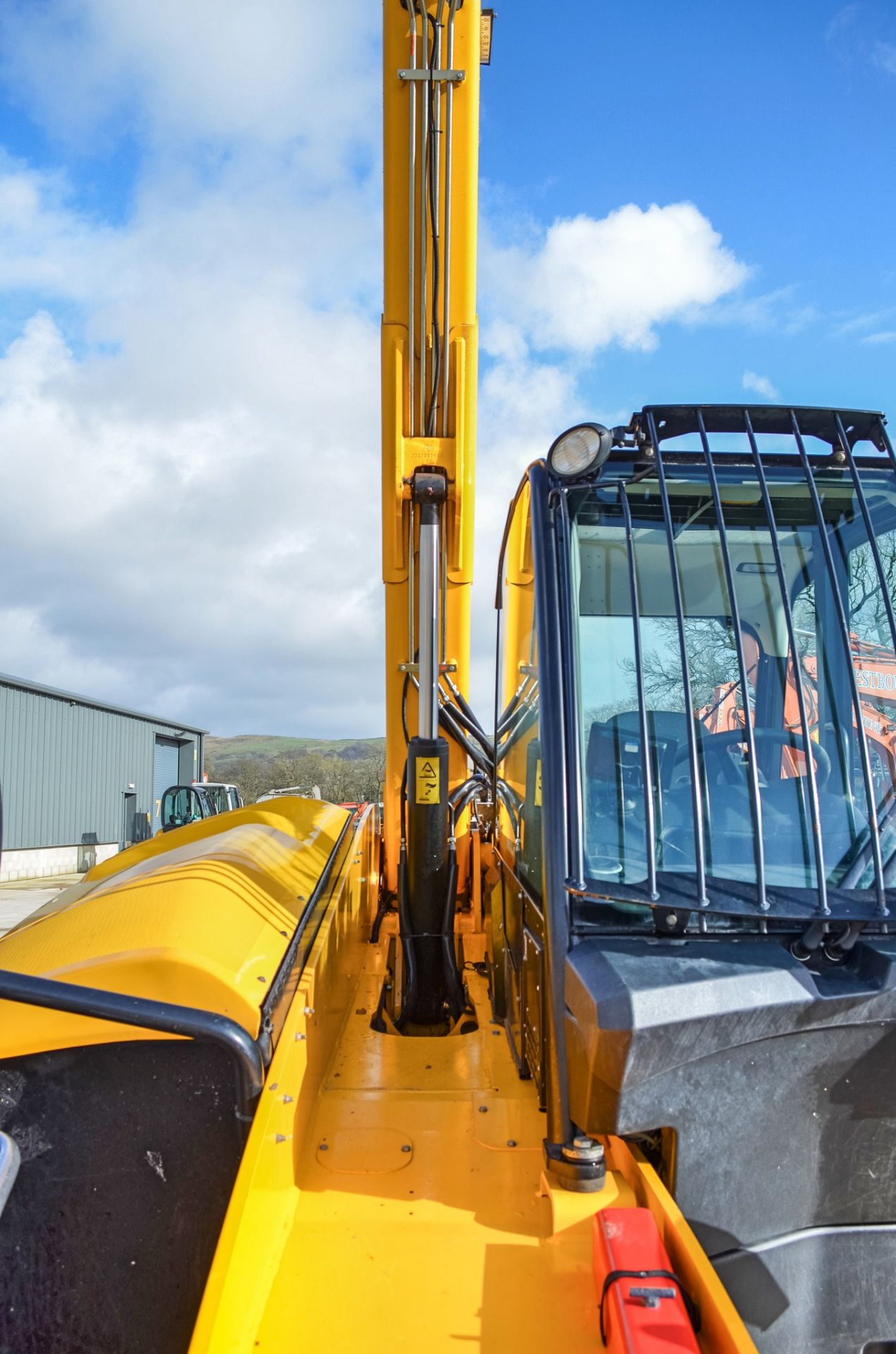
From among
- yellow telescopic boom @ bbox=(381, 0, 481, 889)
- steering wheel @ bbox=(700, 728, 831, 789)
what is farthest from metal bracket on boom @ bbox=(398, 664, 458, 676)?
steering wheel @ bbox=(700, 728, 831, 789)

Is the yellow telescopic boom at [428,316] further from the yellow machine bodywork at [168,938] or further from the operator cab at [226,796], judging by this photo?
the operator cab at [226,796]

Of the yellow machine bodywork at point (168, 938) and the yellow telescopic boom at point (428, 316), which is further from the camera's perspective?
the yellow telescopic boom at point (428, 316)

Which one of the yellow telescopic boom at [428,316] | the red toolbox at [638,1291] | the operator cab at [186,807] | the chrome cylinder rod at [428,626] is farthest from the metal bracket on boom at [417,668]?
the operator cab at [186,807]

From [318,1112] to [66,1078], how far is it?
79 centimetres

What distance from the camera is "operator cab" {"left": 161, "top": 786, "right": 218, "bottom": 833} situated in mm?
12539

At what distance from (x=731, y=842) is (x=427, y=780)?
1402 mm

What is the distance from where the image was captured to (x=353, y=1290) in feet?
5.70

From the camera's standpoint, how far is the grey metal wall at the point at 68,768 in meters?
20.5

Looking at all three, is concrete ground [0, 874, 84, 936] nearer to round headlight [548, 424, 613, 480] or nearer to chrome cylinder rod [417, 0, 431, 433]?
chrome cylinder rod [417, 0, 431, 433]

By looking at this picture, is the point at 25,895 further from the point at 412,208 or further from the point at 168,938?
the point at 168,938

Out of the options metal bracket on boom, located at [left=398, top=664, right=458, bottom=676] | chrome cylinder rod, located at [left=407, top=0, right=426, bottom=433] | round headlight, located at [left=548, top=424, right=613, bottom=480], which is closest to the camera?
round headlight, located at [left=548, top=424, right=613, bottom=480]

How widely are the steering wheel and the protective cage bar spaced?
0.03 meters

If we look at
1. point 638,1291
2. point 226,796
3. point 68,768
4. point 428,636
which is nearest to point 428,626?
point 428,636

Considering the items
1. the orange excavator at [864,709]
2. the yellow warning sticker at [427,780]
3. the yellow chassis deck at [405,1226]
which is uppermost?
the orange excavator at [864,709]
